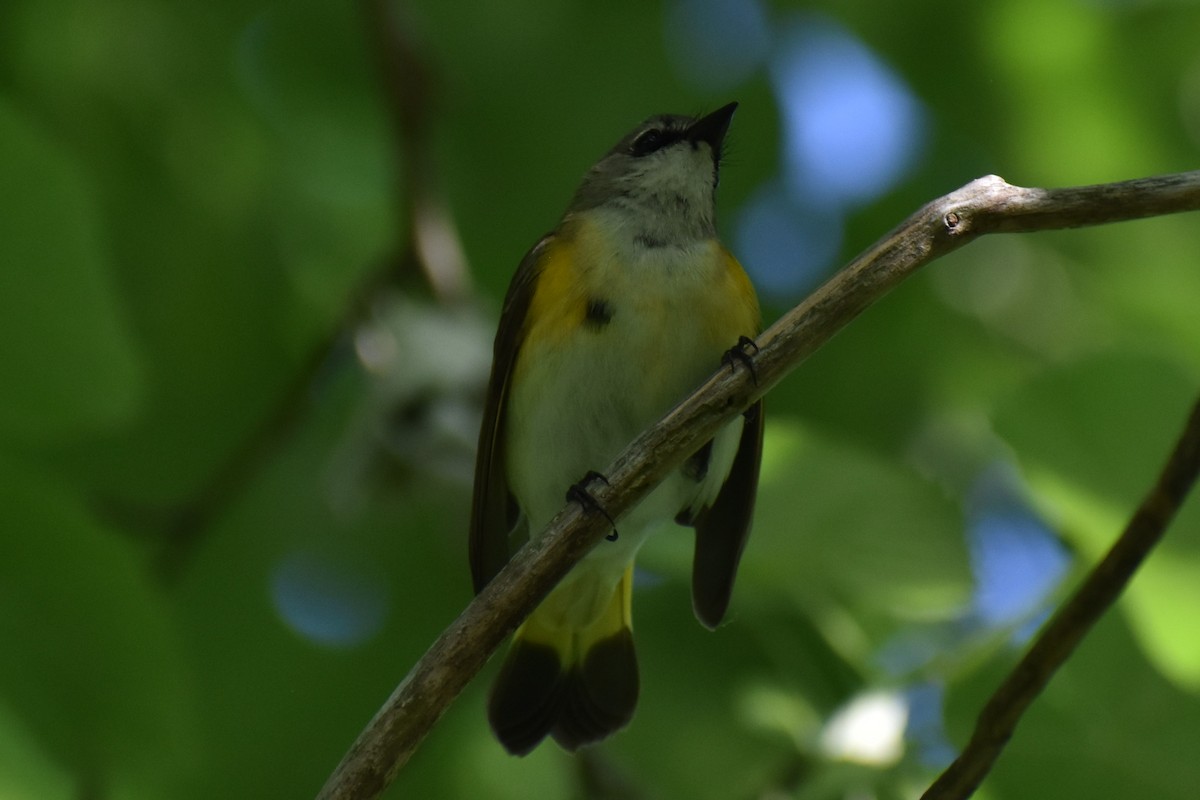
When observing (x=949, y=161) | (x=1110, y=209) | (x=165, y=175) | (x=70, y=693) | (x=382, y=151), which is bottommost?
(x=949, y=161)

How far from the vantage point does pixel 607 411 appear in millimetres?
3412

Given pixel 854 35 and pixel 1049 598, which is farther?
pixel 854 35

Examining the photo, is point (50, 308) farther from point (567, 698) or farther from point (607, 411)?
point (567, 698)

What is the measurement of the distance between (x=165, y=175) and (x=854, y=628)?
2.65 metres

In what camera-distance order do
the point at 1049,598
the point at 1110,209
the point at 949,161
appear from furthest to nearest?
the point at 949,161 < the point at 1049,598 < the point at 1110,209

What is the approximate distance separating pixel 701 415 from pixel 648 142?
197 centimetres

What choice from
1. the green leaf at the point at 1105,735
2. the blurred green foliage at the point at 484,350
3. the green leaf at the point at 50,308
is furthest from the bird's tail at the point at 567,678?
the green leaf at the point at 50,308

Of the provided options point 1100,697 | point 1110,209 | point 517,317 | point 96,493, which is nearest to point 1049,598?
point 1100,697

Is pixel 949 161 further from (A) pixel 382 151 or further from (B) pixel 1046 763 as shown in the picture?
(B) pixel 1046 763

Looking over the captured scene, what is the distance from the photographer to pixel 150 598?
2752 millimetres

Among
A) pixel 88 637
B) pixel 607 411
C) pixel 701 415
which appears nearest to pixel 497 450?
pixel 607 411

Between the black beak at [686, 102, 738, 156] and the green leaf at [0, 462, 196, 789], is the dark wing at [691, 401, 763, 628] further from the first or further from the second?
the green leaf at [0, 462, 196, 789]

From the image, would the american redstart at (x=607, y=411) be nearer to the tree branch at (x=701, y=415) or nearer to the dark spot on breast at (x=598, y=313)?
the dark spot on breast at (x=598, y=313)

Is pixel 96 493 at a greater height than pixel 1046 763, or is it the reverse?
pixel 96 493
